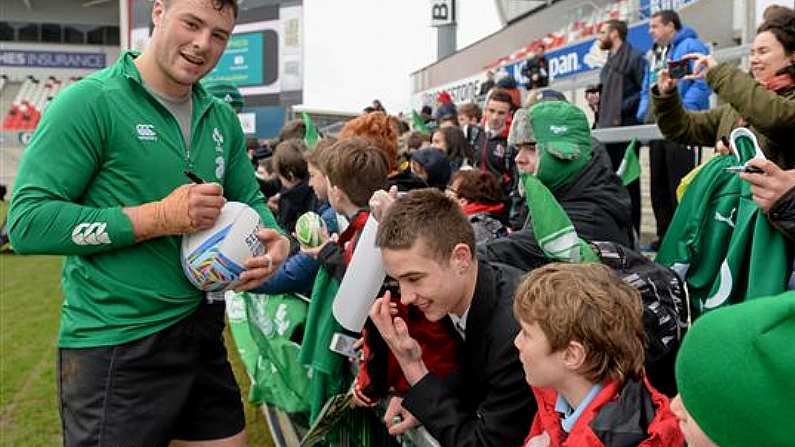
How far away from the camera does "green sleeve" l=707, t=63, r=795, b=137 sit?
2.76m

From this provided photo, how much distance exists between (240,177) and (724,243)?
5.19 feet

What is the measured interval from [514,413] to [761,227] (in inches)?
36.4

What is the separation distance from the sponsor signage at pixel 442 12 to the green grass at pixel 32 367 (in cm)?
2307

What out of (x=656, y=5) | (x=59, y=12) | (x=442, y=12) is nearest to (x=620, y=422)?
(x=656, y=5)

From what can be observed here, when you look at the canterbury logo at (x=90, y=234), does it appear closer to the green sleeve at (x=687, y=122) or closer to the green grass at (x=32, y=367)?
the green sleeve at (x=687, y=122)

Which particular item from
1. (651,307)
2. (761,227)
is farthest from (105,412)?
(761,227)

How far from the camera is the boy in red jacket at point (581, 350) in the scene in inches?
69.8

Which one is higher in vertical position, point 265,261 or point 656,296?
point 265,261

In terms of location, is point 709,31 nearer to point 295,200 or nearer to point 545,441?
point 295,200

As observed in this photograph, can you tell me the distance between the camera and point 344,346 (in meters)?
2.88

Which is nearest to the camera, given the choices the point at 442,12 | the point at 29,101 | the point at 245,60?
the point at 245,60

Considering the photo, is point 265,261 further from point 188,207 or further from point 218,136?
point 218,136

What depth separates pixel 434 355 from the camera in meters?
2.46

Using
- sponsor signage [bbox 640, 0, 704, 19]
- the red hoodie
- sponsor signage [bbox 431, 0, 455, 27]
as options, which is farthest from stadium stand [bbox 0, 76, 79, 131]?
the red hoodie
